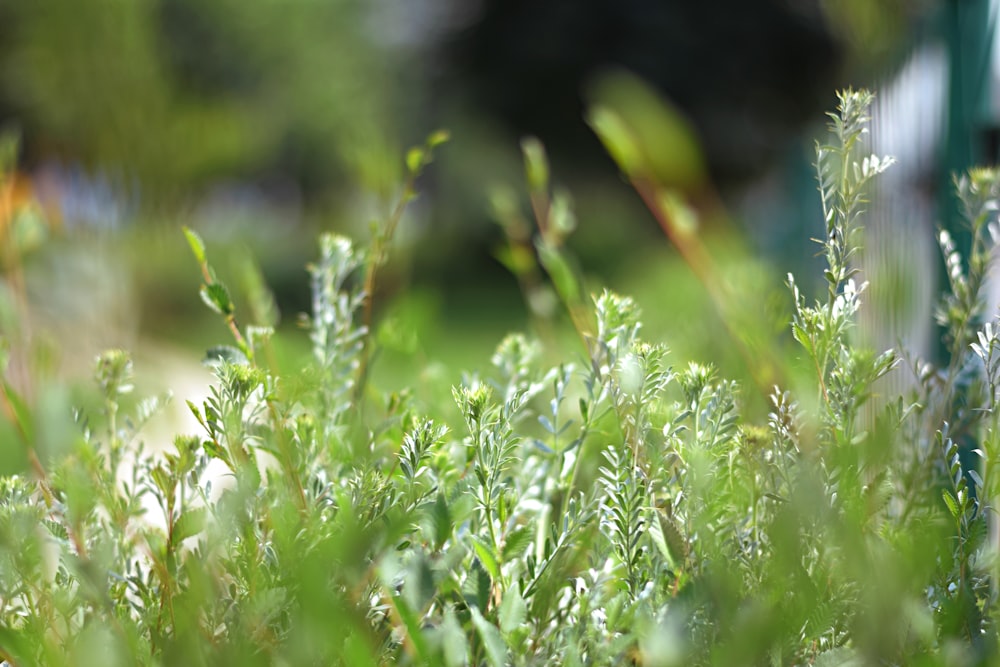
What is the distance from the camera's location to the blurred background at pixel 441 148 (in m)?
1.86

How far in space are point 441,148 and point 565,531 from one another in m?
19.9

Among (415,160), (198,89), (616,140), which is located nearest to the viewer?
(415,160)

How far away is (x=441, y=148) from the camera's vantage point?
20.2 metres

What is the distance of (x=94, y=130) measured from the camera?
6.41 meters

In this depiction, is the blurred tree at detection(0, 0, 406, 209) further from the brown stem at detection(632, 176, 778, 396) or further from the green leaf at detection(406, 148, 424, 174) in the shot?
the brown stem at detection(632, 176, 778, 396)

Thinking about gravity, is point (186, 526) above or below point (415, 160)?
below

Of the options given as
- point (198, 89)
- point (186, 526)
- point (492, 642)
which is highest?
point (198, 89)

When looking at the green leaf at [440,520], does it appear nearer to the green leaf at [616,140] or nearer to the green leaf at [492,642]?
the green leaf at [492,642]

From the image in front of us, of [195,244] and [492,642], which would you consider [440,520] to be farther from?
[195,244]

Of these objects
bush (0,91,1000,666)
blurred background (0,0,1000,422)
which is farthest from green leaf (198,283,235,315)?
blurred background (0,0,1000,422)

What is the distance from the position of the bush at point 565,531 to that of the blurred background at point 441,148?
0.23 meters

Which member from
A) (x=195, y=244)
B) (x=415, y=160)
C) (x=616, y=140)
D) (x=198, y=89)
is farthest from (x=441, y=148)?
(x=195, y=244)

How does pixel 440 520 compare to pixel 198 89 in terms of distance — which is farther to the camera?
pixel 198 89

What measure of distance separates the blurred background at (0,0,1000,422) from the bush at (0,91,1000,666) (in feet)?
0.76
